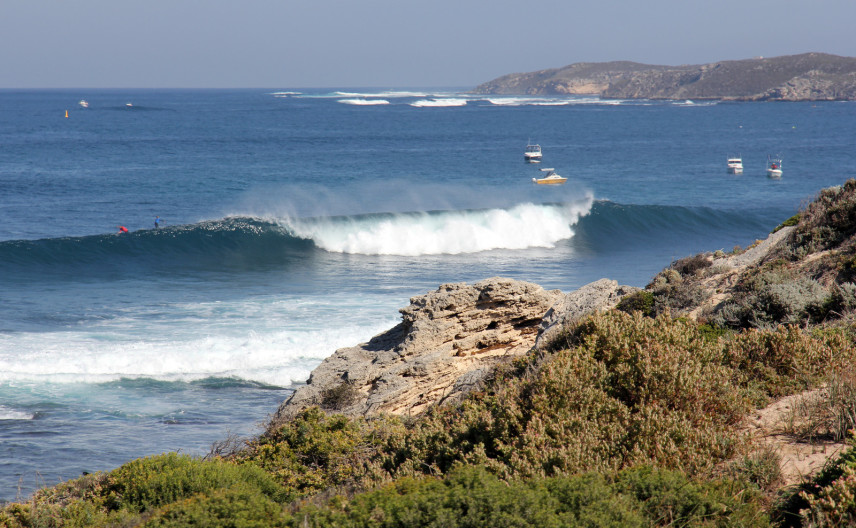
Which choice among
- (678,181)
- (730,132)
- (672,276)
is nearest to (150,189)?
(678,181)

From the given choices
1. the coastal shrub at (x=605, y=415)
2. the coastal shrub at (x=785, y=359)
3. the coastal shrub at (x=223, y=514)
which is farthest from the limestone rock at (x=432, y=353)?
the coastal shrub at (x=223, y=514)

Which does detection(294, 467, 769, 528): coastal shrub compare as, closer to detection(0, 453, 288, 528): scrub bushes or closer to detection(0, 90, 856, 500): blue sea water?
detection(0, 453, 288, 528): scrub bushes

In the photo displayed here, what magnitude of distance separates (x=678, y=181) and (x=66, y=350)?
141 feet

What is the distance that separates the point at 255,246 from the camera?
3067cm

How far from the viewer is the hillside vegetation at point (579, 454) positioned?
174 inches

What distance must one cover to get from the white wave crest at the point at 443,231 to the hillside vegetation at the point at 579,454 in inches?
893

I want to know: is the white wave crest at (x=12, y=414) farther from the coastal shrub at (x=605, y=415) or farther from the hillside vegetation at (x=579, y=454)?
the coastal shrub at (x=605, y=415)

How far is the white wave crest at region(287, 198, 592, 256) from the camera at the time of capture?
31.6 metres

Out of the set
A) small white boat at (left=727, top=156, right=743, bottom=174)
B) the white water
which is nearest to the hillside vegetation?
the white water

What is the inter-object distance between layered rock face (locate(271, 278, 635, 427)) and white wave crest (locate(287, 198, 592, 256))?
1953cm

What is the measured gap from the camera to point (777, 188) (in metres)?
47.2

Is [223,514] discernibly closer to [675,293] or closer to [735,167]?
[675,293]

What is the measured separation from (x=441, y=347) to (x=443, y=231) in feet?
74.1

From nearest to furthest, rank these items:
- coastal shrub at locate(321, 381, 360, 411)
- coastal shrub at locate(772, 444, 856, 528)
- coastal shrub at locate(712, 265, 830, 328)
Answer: coastal shrub at locate(772, 444, 856, 528)
coastal shrub at locate(712, 265, 830, 328)
coastal shrub at locate(321, 381, 360, 411)
